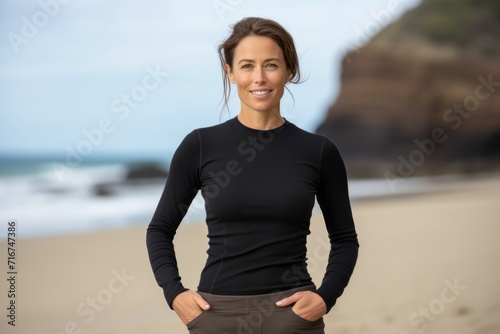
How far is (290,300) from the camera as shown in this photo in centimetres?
178

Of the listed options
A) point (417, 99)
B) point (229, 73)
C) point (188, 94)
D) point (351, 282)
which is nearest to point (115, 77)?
point (188, 94)

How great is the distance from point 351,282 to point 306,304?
4.79 meters

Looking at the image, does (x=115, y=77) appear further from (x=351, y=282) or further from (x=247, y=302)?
(x=247, y=302)

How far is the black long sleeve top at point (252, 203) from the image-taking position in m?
1.80

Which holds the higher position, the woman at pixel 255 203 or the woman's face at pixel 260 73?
the woman's face at pixel 260 73

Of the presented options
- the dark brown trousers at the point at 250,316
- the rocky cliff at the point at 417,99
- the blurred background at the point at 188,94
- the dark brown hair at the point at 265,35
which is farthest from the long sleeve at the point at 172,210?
the rocky cliff at the point at 417,99

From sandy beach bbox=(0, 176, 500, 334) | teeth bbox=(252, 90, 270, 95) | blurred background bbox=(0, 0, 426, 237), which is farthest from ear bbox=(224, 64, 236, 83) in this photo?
blurred background bbox=(0, 0, 426, 237)

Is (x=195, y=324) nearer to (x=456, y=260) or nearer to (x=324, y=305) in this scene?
(x=324, y=305)

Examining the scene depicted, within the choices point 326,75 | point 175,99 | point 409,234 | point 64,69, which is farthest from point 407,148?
point 409,234

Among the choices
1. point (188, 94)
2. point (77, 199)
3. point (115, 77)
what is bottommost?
point (77, 199)

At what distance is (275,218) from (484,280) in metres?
4.98

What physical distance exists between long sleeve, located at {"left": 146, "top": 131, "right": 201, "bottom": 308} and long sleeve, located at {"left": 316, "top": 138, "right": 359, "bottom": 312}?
0.34 m

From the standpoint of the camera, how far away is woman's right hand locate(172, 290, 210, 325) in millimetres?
1793

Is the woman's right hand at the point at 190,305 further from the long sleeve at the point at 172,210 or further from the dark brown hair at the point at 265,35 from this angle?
the dark brown hair at the point at 265,35
